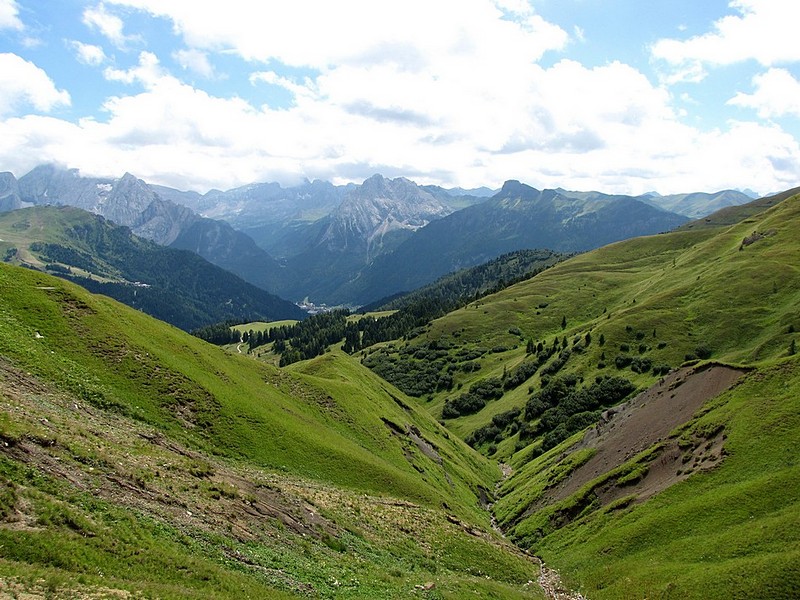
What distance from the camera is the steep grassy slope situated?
23188 millimetres

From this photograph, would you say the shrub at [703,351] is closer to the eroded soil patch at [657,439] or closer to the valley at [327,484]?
the valley at [327,484]

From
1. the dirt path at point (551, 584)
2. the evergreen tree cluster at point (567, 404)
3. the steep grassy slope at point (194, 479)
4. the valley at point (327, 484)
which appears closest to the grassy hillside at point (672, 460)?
the valley at point (327, 484)

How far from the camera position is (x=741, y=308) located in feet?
458

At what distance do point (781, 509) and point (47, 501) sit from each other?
53.6m

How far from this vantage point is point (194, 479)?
34.9 metres

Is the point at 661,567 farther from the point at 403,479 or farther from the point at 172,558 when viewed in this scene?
the point at 172,558

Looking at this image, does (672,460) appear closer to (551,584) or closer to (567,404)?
(551,584)

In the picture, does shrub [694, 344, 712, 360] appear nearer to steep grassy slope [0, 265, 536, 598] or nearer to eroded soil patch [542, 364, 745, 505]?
eroded soil patch [542, 364, 745, 505]

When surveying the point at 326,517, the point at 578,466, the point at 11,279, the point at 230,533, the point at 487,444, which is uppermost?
the point at 11,279

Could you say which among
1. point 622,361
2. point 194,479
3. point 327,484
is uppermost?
point 194,479

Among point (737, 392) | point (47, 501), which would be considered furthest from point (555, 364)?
point (47, 501)

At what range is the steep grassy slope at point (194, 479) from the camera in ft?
76.1

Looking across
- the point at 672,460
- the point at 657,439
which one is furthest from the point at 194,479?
the point at 657,439

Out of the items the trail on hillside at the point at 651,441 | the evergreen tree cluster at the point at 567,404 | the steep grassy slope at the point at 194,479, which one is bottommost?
the evergreen tree cluster at the point at 567,404
